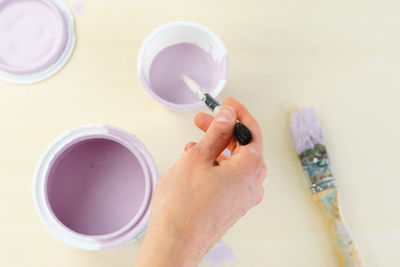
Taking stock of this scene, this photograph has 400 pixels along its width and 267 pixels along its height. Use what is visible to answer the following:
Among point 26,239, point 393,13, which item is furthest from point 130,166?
point 393,13

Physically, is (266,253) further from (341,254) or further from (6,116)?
(6,116)

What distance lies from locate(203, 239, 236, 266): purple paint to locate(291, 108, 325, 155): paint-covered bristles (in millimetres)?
235

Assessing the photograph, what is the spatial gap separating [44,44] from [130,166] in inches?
12.1

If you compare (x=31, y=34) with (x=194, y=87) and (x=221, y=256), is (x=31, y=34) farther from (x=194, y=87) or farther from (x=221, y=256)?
(x=221, y=256)

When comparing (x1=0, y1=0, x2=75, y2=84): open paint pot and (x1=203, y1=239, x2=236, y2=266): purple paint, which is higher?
(x1=0, y1=0, x2=75, y2=84): open paint pot

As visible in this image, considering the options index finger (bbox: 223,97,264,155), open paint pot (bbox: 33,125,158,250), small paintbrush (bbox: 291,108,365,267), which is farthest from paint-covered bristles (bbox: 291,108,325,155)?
open paint pot (bbox: 33,125,158,250)

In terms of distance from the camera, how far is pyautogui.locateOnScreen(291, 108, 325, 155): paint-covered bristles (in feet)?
2.21

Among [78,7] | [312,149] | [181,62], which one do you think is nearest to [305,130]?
[312,149]

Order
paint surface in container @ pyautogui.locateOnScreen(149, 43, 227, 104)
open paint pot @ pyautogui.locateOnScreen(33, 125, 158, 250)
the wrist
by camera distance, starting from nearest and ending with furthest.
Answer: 1. the wrist
2. open paint pot @ pyautogui.locateOnScreen(33, 125, 158, 250)
3. paint surface in container @ pyautogui.locateOnScreen(149, 43, 227, 104)

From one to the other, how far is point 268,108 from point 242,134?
0.70 feet

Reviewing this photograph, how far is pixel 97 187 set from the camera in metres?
0.63

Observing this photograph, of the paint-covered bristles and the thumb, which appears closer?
the thumb

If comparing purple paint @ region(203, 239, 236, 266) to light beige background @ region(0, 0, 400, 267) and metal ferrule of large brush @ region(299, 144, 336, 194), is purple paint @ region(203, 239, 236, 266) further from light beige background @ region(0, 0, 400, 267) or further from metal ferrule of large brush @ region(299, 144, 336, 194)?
metal ferrule of large brush @ region(299, 144, 336, 194)

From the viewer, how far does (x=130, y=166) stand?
0.63 metres
